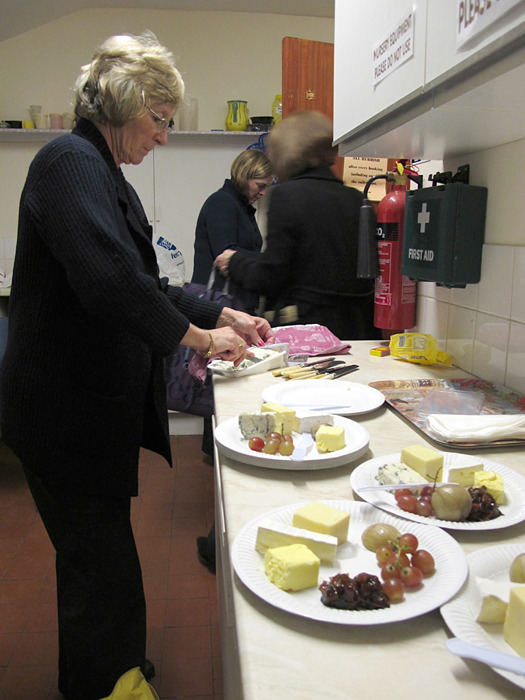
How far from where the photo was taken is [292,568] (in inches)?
24.8

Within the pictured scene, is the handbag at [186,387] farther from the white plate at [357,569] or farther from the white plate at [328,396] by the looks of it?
the white plate at [357,569]

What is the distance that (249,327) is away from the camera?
1737mm

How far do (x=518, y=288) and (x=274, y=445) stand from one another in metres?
0.78

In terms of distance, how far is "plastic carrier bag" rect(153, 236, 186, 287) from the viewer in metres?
4.29

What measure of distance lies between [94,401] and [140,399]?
0.42 feet

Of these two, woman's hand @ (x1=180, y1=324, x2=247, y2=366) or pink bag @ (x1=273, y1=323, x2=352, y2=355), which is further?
pink bag @ (x1=273, y1=323, x2=352, y2=355)

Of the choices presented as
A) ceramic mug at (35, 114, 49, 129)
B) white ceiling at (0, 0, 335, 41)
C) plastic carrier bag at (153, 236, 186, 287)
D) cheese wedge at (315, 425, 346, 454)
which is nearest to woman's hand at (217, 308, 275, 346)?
cheese wedge at (315, 425, 346, 454)

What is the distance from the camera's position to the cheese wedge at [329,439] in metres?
1.02

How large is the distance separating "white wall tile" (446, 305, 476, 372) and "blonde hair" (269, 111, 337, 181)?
708 millimetres

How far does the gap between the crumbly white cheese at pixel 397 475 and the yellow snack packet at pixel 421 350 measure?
2.90 ft

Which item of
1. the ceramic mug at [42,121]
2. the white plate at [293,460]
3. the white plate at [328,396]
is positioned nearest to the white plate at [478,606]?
the white plate at [293,460]

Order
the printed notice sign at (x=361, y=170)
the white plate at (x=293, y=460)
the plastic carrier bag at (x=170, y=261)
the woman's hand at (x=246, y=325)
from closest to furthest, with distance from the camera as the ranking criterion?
1. the white plate at (x=293, y=460)
2. the woman's hand at (x=246, y=325)
3. the printed notice sign at (x=361, y=170)
4. the plastic carrier bag at (x=170, y=261)

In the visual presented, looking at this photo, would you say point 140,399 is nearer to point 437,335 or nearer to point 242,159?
point 437,335

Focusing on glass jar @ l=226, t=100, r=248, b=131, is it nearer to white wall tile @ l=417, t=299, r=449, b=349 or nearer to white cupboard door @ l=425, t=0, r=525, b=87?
white wall tile @ l=417, t=299, r=449, b=349
